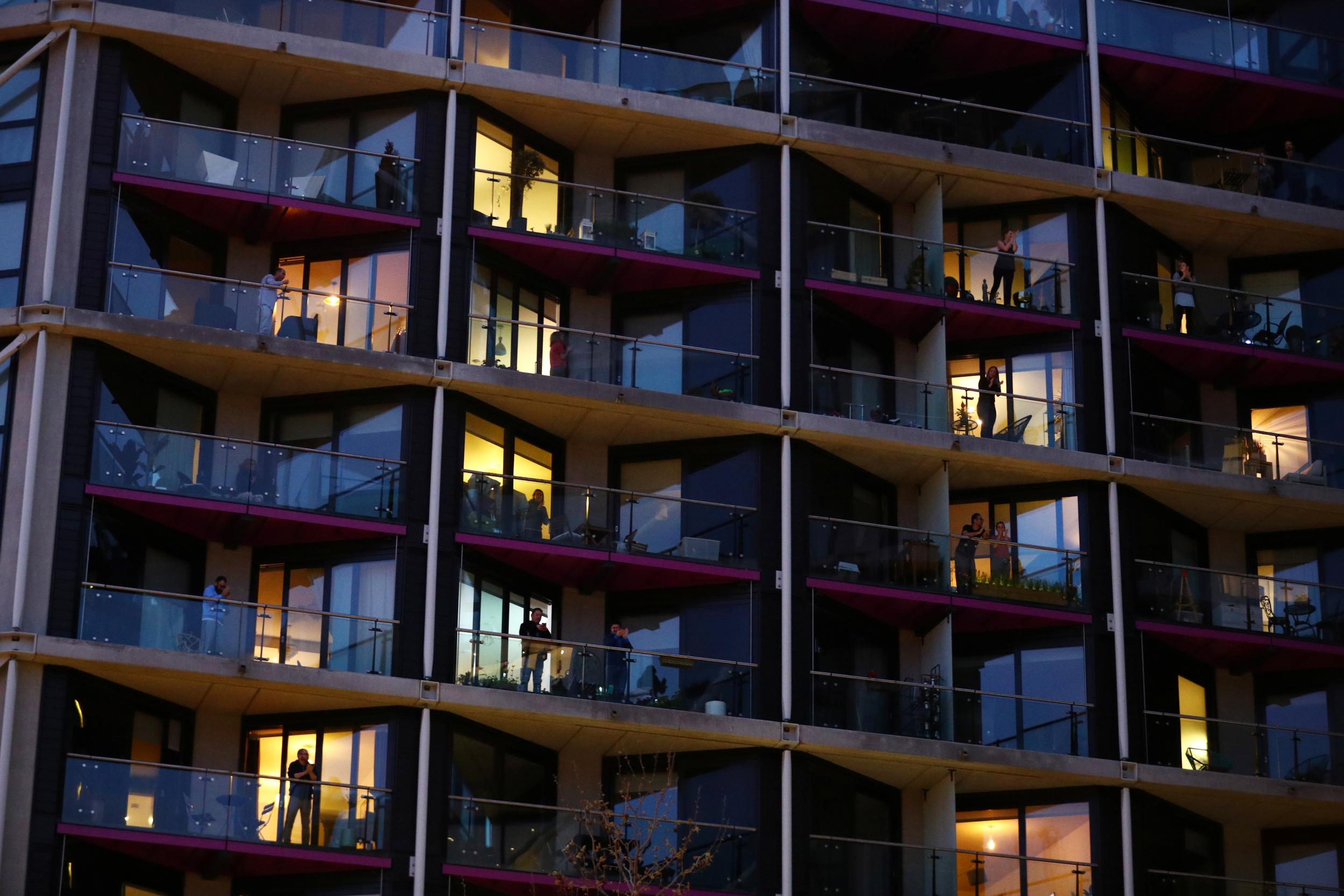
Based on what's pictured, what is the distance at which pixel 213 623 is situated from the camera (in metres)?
50.7

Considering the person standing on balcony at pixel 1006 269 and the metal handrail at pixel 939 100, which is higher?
the metal handrail at pixel 939 100

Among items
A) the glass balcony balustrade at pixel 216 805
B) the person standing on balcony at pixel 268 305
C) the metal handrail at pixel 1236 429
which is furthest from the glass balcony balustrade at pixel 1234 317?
the glass balcony balustrade at pixel 216 805

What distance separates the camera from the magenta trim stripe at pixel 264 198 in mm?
53344

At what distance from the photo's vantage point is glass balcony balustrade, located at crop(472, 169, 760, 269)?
56.4 m

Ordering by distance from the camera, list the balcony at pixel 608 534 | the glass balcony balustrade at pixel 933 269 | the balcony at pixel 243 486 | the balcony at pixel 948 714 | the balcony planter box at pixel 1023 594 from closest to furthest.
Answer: the balcony at pixel 243 486 → the balcony at pixel 608 534 → the balcony at pixel 948 714 → the balcony planter box at pixel 1023 594 → the glass balcony balustrade at pixel 933 269

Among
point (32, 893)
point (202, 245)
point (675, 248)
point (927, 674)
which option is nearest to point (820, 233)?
point (675, 248)

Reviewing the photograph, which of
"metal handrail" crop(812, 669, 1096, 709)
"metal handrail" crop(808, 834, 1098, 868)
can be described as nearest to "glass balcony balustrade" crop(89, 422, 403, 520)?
"metal handrail" crop(812, 669, 1096, 709)

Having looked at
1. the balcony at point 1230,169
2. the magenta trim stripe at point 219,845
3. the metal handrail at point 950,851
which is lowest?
the magenta trim stripe at point 219,845

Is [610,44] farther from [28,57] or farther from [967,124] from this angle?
[28,57]

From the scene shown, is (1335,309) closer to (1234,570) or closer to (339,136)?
(1234,570)

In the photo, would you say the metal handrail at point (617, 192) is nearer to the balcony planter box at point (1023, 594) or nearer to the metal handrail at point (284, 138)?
the metal handrail at point (284, 138)

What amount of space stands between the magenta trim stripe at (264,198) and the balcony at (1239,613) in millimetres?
18547

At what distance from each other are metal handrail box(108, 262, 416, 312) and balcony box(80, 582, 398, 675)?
673cm

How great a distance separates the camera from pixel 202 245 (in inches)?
2170
